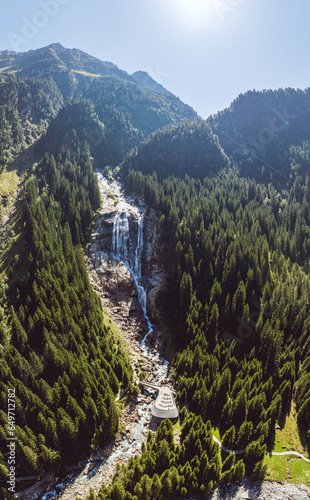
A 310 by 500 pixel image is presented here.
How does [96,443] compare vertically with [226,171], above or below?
below

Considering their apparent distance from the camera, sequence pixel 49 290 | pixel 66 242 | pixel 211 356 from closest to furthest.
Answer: pixel 211 356, pixel 49 290, pixel 66 242

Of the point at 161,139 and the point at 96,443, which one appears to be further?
the point at 161,139

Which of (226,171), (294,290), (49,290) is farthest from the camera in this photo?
(226,171)

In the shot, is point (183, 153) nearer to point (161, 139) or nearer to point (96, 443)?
point (161, 139)

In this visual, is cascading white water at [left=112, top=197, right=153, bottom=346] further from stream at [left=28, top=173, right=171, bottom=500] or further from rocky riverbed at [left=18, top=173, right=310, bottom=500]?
rocky riverbed at [left=18, top=173, right=310, bottom=500]

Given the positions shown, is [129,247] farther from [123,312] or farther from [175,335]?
[175,335]

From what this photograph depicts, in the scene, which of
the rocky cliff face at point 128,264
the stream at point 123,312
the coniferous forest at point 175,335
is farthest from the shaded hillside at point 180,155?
the rocky cliff face at point 128,264

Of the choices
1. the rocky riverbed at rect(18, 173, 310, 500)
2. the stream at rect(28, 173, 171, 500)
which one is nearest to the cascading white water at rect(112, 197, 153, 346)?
the stream at rect(28, 173, 171, 500)

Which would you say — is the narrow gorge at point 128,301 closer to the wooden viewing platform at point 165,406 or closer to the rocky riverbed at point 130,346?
the rocky riverbed at point 130,346

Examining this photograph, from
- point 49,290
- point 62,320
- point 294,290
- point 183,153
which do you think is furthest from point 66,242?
point 183,153
